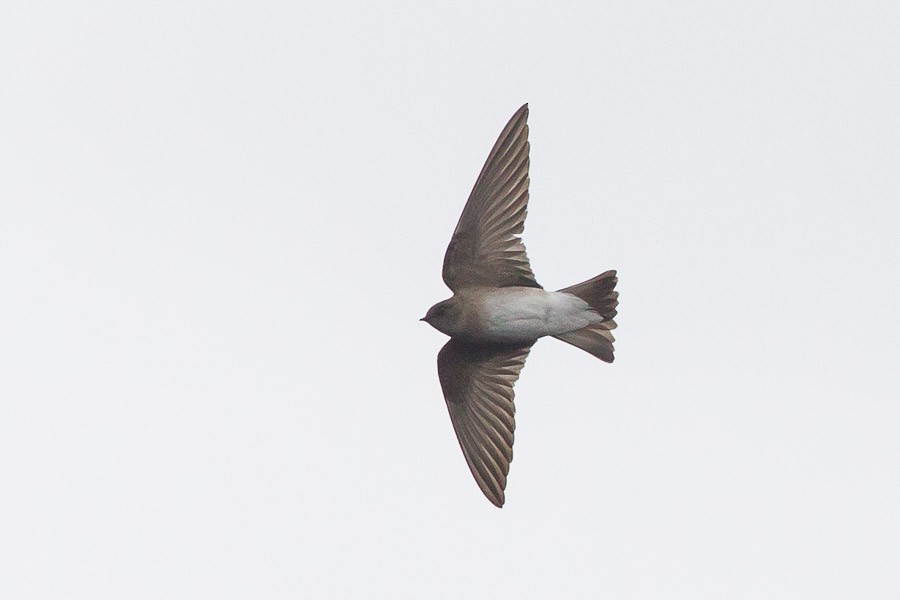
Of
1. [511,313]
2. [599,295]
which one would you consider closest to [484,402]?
[511,313]

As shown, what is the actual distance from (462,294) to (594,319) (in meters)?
0.66

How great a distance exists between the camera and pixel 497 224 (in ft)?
23.5

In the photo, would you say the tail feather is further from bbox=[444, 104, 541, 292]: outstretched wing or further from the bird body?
bbox=[444, 104, 541, 292]: outstretched wing

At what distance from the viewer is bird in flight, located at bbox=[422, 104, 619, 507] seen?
7074 mm

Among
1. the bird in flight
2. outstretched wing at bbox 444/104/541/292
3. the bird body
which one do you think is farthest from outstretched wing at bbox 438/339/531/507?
outstretched wing at bbox 444/104/541/292

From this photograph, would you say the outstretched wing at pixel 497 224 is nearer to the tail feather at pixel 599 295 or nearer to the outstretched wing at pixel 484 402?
the tail feather at pixel 599 295

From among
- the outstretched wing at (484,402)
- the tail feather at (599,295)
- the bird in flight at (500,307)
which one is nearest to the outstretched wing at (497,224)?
the bird in flight at (500,307)

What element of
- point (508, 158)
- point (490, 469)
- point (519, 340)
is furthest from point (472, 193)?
point (490, 469)

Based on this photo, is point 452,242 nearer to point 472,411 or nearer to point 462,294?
point 462,294

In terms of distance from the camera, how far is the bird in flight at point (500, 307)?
7.07m

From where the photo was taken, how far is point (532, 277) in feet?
23.4

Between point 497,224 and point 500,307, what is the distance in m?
0.43

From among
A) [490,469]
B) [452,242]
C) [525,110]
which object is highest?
[525,110]

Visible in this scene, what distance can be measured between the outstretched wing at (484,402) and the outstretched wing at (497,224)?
0.43 m
